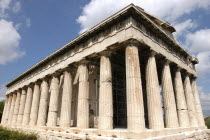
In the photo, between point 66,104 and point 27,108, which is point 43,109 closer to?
point 27,108

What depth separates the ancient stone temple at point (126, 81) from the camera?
36.4 feet

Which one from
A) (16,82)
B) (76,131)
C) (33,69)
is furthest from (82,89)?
(16,82)

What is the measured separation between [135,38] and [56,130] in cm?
1075

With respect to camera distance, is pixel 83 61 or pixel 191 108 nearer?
pixel 83 61

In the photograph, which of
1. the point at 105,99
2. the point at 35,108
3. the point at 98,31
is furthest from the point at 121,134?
the point at 35,108

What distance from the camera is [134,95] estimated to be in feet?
34.7

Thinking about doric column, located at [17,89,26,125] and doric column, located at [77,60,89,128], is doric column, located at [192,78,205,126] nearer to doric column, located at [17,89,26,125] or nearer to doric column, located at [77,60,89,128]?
doric column, located at [77,60,89,128]

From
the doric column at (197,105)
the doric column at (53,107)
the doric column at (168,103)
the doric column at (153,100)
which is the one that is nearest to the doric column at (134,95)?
the doric column at (153,100)

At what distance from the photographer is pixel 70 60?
1680 cm

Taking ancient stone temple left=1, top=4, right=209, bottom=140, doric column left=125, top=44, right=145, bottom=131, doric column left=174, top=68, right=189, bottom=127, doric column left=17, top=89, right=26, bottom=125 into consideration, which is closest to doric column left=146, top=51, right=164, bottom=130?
ancient stone temple left=1, top=4, right=209, bottom=140

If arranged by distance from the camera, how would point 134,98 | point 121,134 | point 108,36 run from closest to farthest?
point 121,134 → point 134,98 → point 108,36

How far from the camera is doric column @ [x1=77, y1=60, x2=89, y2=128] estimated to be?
45.2 feet

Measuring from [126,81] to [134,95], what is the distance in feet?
4.06

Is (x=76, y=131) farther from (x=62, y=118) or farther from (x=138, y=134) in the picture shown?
(x=138, y=134)
